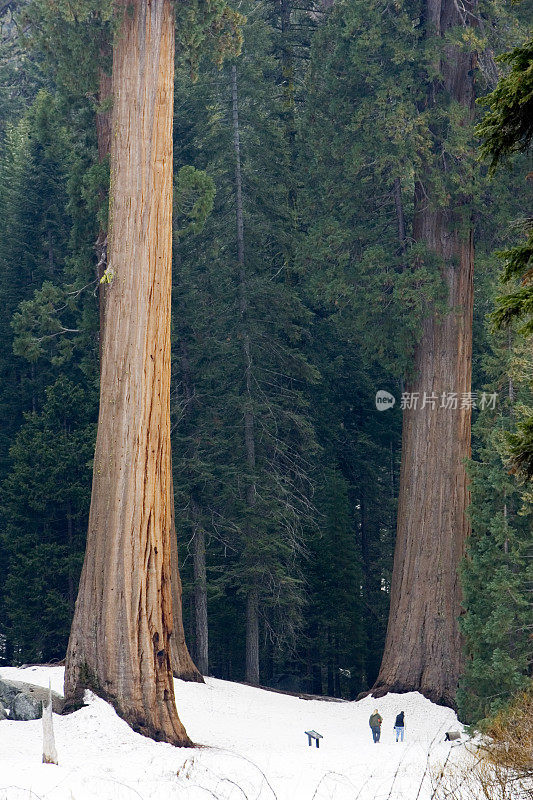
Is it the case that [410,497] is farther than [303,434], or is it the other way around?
[303,434]

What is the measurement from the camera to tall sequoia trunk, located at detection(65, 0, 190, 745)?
41.1ft

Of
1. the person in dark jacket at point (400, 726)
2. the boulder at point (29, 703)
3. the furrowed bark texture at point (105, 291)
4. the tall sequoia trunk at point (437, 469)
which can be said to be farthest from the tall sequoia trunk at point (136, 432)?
the tall sequoia trunk at point (437, 469)

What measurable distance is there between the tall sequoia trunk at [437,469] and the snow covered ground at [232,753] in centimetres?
78

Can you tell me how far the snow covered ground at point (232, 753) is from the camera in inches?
381

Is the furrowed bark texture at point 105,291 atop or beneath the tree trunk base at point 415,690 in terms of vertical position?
atop

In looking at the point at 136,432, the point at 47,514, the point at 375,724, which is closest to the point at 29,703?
the point at 136,432

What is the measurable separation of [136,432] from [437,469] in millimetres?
6435

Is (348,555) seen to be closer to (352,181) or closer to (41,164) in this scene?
(352,181)

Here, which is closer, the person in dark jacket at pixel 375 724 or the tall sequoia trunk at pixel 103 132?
the person in dark jacket at pixel 375 724

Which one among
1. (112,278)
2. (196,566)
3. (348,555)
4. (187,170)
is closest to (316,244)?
(187,170)

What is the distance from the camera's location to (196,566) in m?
21.3

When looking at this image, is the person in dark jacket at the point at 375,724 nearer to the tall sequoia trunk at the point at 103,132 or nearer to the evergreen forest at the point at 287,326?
the evergreen forest at the point at 287,326

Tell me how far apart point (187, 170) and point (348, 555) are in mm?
10964

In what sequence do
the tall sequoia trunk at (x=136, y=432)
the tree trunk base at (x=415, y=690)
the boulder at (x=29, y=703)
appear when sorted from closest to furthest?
1. the tall sequoia trunk at (x=136, y=432)
2. the boulder at (x=29, y=703)
3. the tree trunk base at (x=415, y=690)
